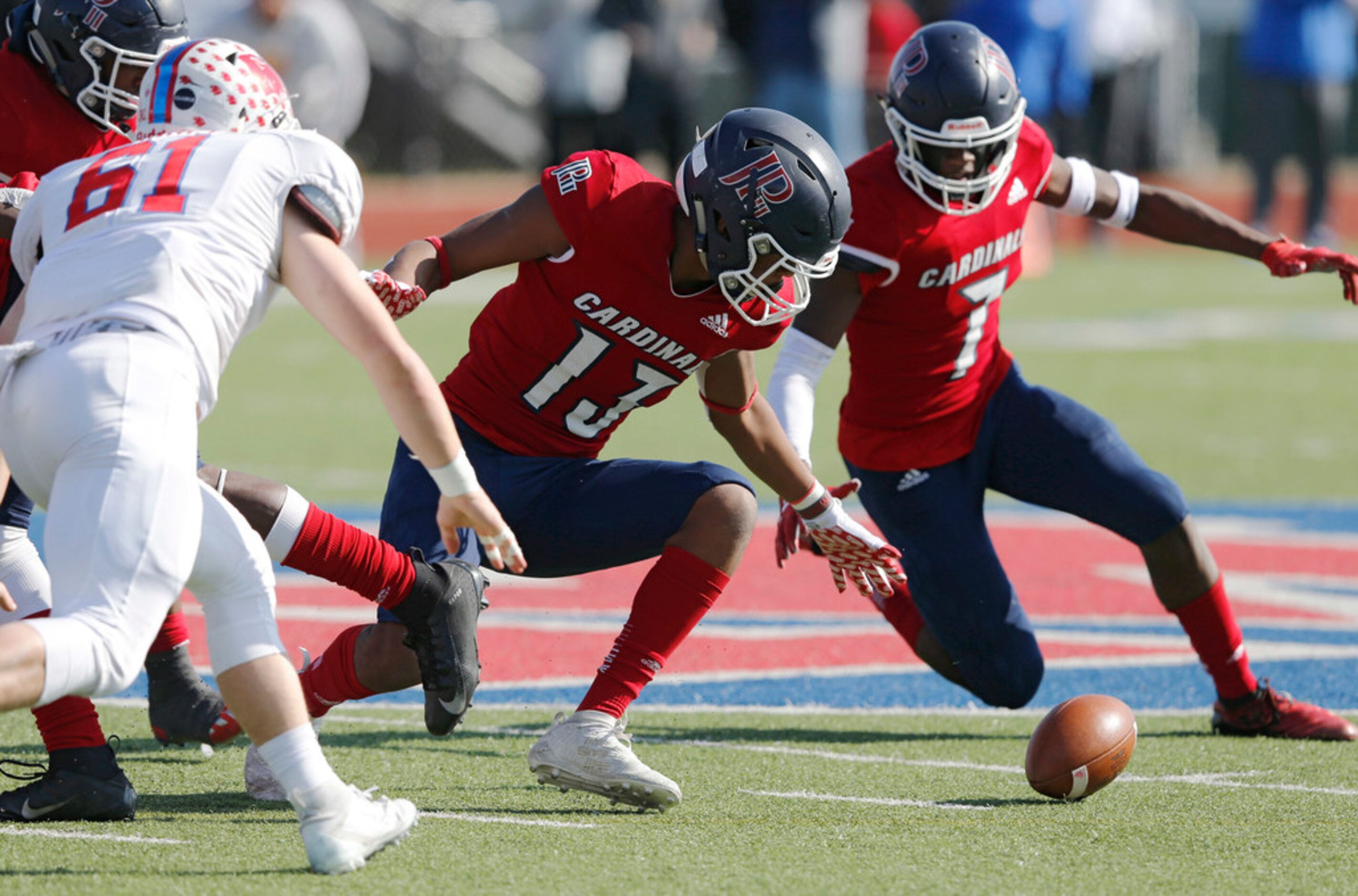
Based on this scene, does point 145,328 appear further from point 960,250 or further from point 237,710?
point 960,250

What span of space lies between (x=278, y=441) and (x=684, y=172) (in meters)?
6.40

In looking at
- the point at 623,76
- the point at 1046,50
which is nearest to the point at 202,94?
the point at 1046,50

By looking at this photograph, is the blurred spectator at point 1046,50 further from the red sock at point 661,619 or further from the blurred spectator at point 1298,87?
the red sock at point 661,619

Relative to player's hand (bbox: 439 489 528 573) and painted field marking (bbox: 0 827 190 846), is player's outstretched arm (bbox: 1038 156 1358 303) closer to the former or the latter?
player's hand (bbox: 439 489 528 573)

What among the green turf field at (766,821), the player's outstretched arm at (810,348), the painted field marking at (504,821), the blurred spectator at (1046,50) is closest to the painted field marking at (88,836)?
the green turf field at (766,821)

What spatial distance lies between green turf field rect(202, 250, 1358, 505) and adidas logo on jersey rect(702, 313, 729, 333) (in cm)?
465

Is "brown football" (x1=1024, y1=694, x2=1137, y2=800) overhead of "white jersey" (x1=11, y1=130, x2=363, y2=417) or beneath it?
beneath

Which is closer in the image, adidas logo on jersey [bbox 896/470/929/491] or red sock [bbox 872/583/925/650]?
adidas logo on jersey [bbox 896/470/929/491]

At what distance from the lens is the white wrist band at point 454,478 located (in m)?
3.72

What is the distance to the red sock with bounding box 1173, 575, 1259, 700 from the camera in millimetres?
5477

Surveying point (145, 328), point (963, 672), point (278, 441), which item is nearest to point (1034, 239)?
point (278, 441)

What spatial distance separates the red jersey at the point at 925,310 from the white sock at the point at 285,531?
1.74 m

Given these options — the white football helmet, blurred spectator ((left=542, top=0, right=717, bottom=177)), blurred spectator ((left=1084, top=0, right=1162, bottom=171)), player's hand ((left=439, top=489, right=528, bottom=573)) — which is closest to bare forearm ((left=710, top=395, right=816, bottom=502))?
player's hand ((left=439, top=489, right=528, bottom=573))

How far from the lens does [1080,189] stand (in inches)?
226
